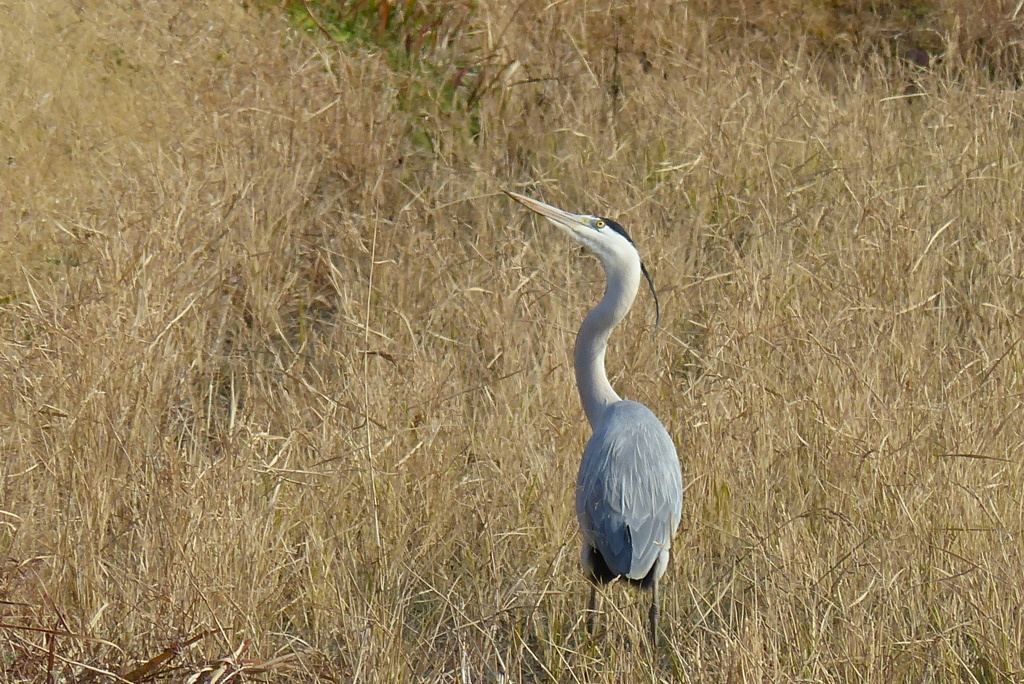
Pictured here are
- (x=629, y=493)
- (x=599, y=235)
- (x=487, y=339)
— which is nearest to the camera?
(x=629, y=493)

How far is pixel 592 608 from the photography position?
3.12 meters

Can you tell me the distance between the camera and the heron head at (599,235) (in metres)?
3.29

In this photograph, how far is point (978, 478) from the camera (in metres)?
3.24

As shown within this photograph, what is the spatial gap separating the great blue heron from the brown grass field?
0.18 metres

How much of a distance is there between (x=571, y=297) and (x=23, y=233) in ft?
6.44

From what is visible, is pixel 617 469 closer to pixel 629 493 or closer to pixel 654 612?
pixel 629 493

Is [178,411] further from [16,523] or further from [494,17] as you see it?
[494,17]

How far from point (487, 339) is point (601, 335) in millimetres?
855

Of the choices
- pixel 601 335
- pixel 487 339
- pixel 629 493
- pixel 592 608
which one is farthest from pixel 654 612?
pixel 487 339

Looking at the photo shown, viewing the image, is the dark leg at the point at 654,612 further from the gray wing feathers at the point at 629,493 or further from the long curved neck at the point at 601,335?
the long curved neck at the point at 601,335

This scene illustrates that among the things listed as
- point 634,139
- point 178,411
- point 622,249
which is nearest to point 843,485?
point 622,249

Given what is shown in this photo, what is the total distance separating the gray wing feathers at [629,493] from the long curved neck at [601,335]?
0.16 metres

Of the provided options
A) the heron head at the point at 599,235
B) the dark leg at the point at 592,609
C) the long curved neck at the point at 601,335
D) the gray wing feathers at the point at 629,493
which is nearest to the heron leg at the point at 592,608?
the dark leg at the point at 592,609

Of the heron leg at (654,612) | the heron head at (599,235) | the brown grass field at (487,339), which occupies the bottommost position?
the heron leg at (654,612)
